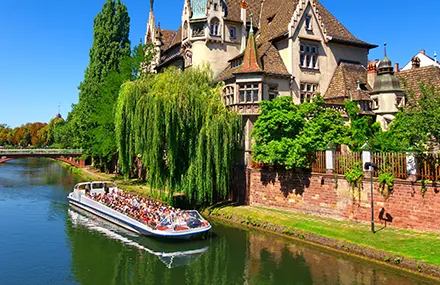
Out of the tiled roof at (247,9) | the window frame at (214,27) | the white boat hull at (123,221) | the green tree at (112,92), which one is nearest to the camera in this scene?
the white boat hull at (123,221)

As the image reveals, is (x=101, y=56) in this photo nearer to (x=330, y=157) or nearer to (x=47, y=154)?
(x=47, y=154)

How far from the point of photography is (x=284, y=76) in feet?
112

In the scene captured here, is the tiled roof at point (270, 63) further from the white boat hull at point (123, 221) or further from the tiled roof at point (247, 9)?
the white boat hull at point (123, 221)

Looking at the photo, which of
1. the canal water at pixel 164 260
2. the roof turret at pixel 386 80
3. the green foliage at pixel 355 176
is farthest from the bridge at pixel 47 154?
the green foliage at pixel 355 176

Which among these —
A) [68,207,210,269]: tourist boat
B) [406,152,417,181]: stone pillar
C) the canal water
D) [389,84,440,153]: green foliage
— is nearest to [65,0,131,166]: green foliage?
[68,207,210,269]: tourist boat

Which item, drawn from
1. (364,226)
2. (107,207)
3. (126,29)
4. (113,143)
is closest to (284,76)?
(364,226)

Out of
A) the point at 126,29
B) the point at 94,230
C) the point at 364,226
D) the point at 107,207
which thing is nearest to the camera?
the point at 364,226

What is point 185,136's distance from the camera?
2966 centimetres

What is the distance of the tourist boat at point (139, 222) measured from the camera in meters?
24.2

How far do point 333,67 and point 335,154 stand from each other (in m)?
14.0

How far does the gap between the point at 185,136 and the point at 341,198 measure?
39.0ft

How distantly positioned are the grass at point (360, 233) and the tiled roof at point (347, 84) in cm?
1252

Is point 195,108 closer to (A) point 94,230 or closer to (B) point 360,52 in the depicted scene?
(A) point 94,230

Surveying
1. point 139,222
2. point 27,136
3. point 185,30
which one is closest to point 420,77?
point 185,30
